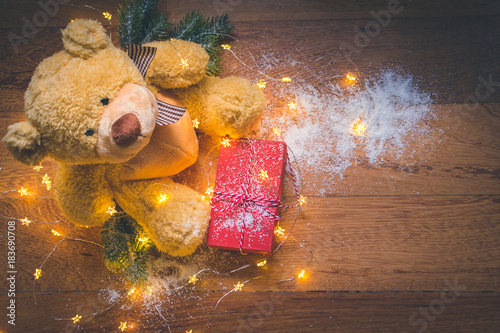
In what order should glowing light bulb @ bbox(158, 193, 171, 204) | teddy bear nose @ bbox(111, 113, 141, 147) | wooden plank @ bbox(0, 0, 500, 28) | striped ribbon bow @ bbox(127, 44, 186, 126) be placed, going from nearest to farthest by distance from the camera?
teddy bear nose @ bbox(111, 113, 141, 147), striped ribbon bow @ bbox(127, 44, 186, 126), glowing light bulb @ bbox(158, 193, 171, 204), wooden plank @ bbox(0, 0, 500, 28)

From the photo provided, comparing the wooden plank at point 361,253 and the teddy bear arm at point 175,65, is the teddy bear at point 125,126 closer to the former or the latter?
the teddy bear arm at point 175,65

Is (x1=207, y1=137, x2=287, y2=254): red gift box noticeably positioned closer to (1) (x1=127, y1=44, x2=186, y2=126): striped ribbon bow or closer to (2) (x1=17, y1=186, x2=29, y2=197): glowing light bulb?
(1) (x1=127, y1=44, x2=186, y2=126): striped ribbon bow

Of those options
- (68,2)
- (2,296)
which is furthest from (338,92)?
(2,296)

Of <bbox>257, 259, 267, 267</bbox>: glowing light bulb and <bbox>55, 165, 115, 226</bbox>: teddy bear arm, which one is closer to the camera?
<bbox>55, 165, 115, 226</bbox>: teddy bear arm

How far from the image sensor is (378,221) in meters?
1.11

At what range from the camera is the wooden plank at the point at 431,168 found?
1117 mm

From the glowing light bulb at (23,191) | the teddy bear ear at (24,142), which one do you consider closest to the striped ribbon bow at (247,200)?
the teddy bear ear at (24,142)

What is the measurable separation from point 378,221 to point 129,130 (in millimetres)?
797

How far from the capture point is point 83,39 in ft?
2.47

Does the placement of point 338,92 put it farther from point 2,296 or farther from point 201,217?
point 2,296

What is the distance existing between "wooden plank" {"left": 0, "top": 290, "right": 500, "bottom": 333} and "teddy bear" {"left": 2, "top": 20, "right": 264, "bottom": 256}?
237 mm

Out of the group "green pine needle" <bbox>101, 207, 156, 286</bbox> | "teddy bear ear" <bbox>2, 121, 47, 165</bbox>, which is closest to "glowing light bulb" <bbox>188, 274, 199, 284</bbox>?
"green pine needle" <bbox>101, 207, 156, 286</bbox>

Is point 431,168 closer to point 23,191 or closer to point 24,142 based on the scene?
point 24,142

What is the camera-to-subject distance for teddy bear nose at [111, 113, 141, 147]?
0.70 meters
